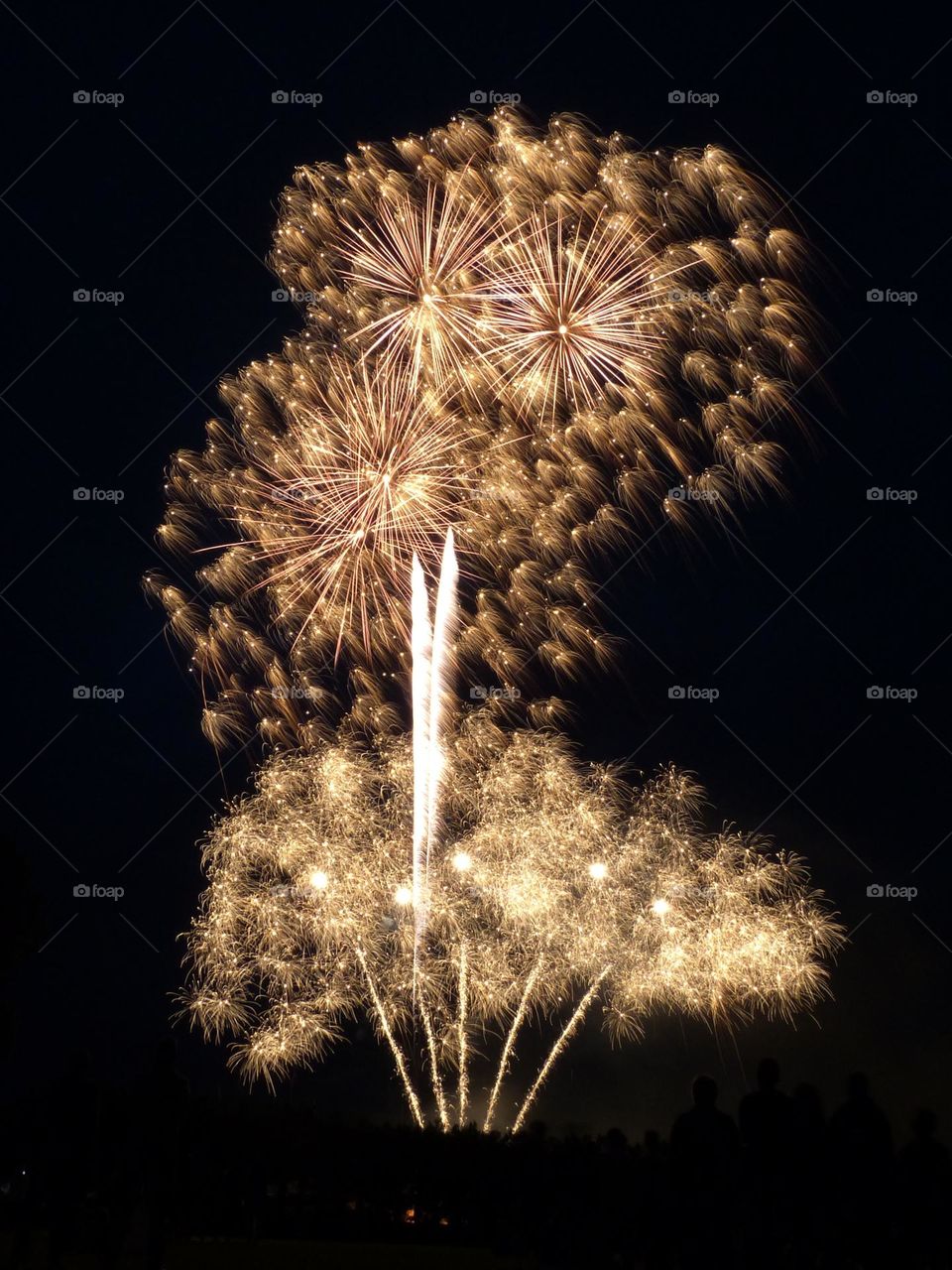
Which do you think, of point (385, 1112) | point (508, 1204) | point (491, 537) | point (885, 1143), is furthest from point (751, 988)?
point (885, 1143)

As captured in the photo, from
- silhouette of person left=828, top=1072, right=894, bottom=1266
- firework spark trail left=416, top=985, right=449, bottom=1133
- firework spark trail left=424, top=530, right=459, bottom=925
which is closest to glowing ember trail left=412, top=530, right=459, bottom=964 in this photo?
firework spark trail left=424, top=530, right=459, bottom=925

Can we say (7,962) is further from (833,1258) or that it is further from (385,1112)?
(833,1258)

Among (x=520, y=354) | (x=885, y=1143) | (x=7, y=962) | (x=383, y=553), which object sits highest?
(x=520, y=354)

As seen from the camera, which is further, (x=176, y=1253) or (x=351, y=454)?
(x=351, y=454)

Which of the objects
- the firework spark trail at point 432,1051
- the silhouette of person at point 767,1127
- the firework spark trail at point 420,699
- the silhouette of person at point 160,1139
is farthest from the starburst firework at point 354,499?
the silhouette of person at point 767,1127

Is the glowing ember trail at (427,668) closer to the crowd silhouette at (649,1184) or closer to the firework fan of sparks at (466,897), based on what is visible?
the firework fan of sparks at (466,897)

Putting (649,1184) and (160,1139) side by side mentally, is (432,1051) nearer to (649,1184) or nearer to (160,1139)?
(649,1184)
